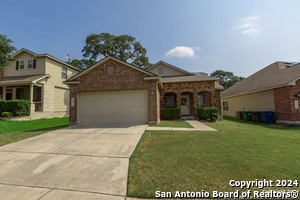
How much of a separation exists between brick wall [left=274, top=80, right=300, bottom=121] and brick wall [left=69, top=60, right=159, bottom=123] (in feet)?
37.1

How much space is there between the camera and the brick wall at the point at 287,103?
10.8m

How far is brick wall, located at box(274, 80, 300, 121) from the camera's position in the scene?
1076 centimetres

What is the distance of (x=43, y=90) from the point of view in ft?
47.4

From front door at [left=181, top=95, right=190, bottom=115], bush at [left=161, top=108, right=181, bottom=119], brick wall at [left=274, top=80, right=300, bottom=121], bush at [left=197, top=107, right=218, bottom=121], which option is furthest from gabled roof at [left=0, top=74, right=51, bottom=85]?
brick wall at [left=274, top=80, right=300, bottom=121]

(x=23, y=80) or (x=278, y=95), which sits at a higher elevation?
(x=23, y=80)

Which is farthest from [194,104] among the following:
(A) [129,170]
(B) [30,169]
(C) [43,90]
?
(C) [43,90]

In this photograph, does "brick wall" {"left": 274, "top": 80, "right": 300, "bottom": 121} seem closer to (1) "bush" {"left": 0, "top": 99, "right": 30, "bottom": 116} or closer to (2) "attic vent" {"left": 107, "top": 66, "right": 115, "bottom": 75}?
(2) "attic vent" {"left": 107, "top": 66, "right": 115, "bottom": 75}

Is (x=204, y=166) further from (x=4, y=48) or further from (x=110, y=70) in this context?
(x=4, y=48)

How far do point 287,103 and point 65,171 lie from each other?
15910 millimetres

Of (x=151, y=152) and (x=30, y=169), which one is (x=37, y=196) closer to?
(x=30, y=169)

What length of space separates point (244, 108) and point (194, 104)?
753 centimetres

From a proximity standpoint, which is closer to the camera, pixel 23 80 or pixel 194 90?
pixel 194 90

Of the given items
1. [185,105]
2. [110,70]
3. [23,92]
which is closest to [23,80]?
[23,92]

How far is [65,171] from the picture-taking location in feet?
10.5
